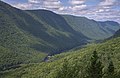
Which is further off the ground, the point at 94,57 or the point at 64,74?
the point at 94,57

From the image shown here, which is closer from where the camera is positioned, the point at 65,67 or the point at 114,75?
the point at 114,75

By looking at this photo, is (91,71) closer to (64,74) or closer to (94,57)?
(94,57)

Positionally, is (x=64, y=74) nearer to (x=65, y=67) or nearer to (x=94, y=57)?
(x=65, y=67)

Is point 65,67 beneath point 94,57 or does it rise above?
beneath

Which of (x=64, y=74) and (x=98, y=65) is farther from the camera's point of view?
(x=64, y=74)

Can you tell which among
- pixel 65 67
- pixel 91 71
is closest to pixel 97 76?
pixel 91 71

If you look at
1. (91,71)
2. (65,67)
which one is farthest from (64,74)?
(91,71)

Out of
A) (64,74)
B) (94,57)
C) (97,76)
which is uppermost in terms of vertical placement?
(94,57)

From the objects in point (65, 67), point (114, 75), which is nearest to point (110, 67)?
point (114, 75)
